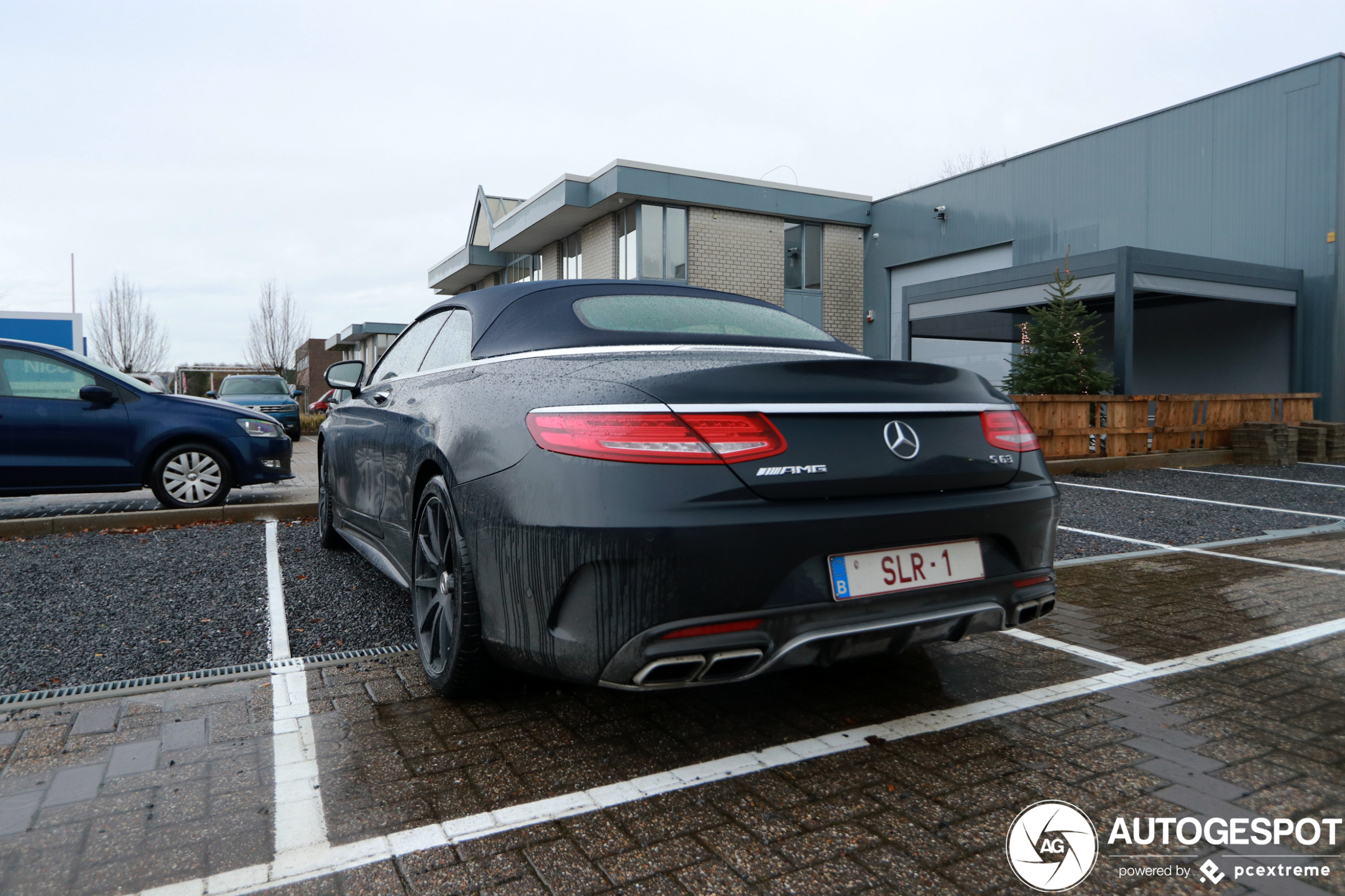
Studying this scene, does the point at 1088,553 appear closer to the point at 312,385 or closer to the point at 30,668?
the point at 30,668

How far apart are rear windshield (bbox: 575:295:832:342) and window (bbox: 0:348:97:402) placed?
19.1 ft

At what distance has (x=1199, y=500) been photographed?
8914mm

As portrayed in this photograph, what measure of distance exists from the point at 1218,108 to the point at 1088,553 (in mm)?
14381

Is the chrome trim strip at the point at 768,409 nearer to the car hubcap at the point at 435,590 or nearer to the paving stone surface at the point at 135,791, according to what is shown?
the car hubcap at the point at 435,590

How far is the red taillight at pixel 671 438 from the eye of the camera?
2197mm

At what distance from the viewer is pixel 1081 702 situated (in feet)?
9.88

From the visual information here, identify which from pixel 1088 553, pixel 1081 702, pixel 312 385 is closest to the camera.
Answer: pixel 1081 702

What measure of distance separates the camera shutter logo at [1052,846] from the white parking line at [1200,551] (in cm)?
371

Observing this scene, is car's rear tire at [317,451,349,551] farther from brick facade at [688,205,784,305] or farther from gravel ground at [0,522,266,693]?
brick facade at [688,205,784,305]

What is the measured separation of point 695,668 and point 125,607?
3.34m

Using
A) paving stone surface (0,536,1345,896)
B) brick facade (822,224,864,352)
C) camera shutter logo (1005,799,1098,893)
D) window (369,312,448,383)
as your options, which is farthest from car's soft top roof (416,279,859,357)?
brick facade (822,224,864,352)

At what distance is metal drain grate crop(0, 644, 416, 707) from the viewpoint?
3027mm

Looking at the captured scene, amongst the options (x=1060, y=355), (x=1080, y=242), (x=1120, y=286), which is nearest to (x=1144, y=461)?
(x=1060, y=355)

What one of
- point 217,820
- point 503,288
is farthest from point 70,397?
point 217,820
